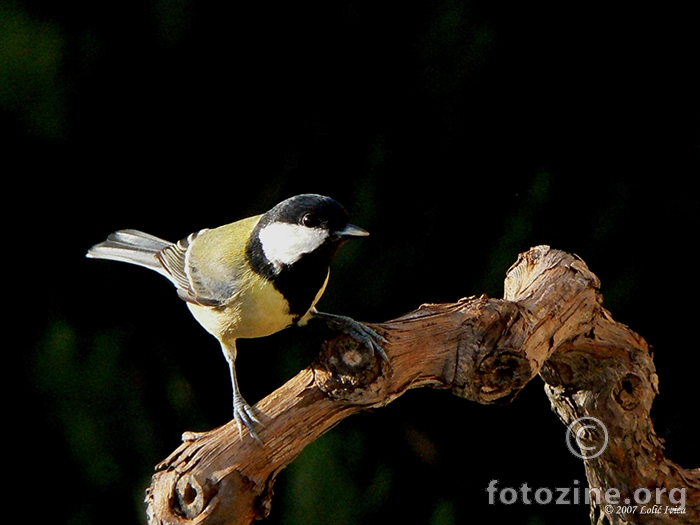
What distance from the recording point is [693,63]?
1.58 m

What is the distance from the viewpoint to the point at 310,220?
109 cm

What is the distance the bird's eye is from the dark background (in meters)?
0.50

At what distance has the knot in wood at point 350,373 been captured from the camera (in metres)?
0.95

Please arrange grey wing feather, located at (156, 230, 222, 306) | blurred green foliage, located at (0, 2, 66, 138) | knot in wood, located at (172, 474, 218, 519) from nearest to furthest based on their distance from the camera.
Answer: knot in wood, located at (172, 474, 218, 519), grey wing feather, located at (156, 230, 222, 306), blurred green foliage, located at (0, 2, 66, 138)

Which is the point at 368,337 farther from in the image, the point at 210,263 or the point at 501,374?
the point at 210,263

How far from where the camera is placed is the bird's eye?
109cm

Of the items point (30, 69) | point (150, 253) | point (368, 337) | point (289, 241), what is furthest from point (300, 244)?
point (30, 69)

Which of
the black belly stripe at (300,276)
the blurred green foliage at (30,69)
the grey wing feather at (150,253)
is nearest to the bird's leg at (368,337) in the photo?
the black belly stripe at (300,276)

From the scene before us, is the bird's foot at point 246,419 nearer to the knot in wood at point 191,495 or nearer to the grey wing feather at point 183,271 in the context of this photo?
the knot in wood at point 191,495

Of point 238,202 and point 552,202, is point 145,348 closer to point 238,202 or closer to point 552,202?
point 238,202

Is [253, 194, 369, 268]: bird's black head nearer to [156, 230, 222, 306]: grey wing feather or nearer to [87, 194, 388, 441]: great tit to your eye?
[87, 194, 388, 441]: great tit

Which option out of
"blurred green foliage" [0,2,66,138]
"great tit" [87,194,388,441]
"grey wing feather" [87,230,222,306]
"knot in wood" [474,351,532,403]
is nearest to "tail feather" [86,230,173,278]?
"grey wing feather" [87,230,222,306]

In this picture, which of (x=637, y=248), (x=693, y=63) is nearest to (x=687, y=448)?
(x=637, y=248)

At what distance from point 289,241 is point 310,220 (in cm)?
5
